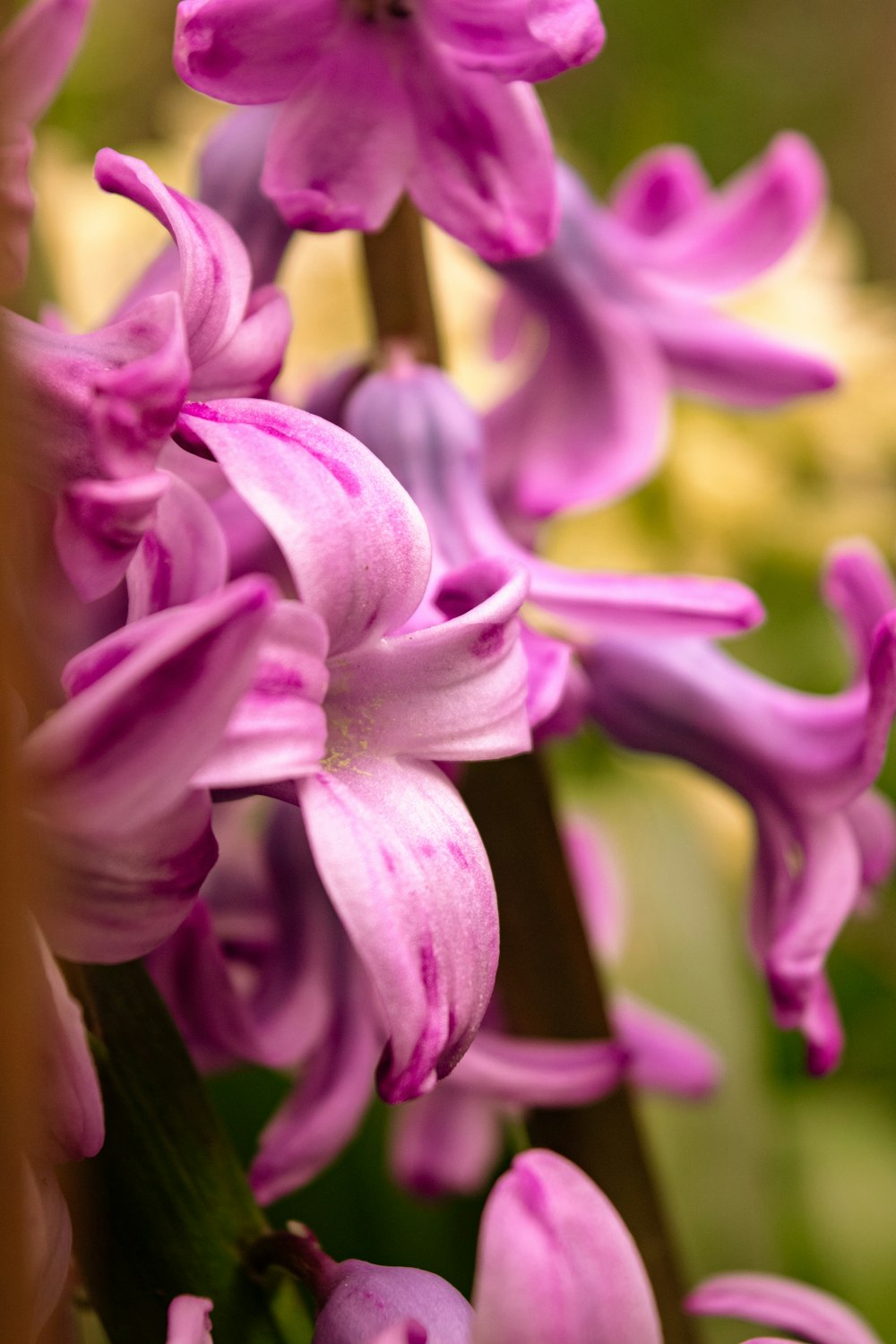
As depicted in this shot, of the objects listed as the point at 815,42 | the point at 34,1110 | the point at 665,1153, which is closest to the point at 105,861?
the point at 34,1110

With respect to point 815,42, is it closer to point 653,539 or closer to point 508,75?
point 653,539

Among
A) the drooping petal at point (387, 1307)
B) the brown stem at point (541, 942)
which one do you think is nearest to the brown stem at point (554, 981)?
the brown stem at point (541, 942)

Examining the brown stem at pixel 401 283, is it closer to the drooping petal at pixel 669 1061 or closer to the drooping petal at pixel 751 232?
the drooping petal at pixel 751 232

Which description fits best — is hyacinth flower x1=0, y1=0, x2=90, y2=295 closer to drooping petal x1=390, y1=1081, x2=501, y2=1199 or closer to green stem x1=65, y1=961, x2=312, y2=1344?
green stem x1=65, y1=961, x2=312, y2=1344

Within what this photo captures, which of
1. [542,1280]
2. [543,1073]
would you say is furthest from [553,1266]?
[543,1073]

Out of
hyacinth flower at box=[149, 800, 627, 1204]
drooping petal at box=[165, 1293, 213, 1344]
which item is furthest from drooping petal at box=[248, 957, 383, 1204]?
drooping petal at box=[165, 1293, 213, 1344]

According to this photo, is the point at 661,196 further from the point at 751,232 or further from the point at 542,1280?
the point at 542,1280
